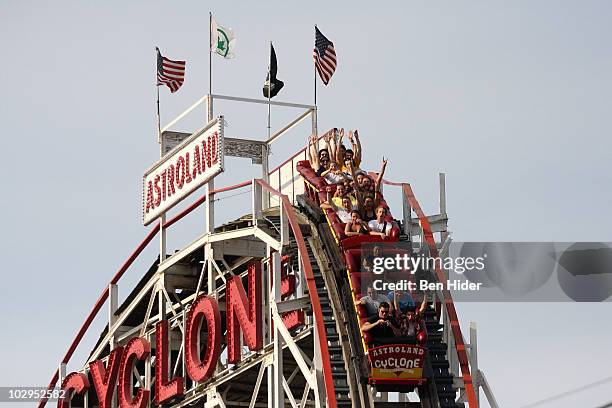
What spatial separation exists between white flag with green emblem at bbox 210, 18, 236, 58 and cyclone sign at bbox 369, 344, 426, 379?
14.3 meters

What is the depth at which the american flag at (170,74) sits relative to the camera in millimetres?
43781

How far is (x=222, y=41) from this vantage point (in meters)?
42.3

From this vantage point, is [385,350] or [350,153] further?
[350,153]

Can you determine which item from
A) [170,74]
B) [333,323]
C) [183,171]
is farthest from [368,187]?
[170,74]

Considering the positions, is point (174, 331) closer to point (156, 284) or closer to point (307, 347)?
point (156, 284)

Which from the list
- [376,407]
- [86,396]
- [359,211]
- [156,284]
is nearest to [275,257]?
[359,211]

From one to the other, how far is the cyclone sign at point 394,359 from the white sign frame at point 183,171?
31.0 ft

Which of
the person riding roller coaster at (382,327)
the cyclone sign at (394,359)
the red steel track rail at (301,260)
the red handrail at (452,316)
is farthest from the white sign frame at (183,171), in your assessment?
the cyclone sign at (394,359)

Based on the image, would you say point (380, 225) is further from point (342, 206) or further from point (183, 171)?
point (183, 171)

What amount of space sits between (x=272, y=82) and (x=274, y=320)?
10848 millimetres

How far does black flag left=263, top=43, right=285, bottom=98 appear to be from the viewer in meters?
42.4

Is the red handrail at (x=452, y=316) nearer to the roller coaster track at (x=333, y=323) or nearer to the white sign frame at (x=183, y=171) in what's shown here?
the roller coaster track at (x=333, y=323)

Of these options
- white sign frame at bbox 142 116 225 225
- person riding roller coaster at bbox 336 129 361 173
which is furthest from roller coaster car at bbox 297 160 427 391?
white sign frame at bbox 142 116 225 225

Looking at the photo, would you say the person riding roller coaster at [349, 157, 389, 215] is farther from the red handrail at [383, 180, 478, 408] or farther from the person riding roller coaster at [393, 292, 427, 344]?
the person riding roller coaster at [393, 292, 427, 344]
